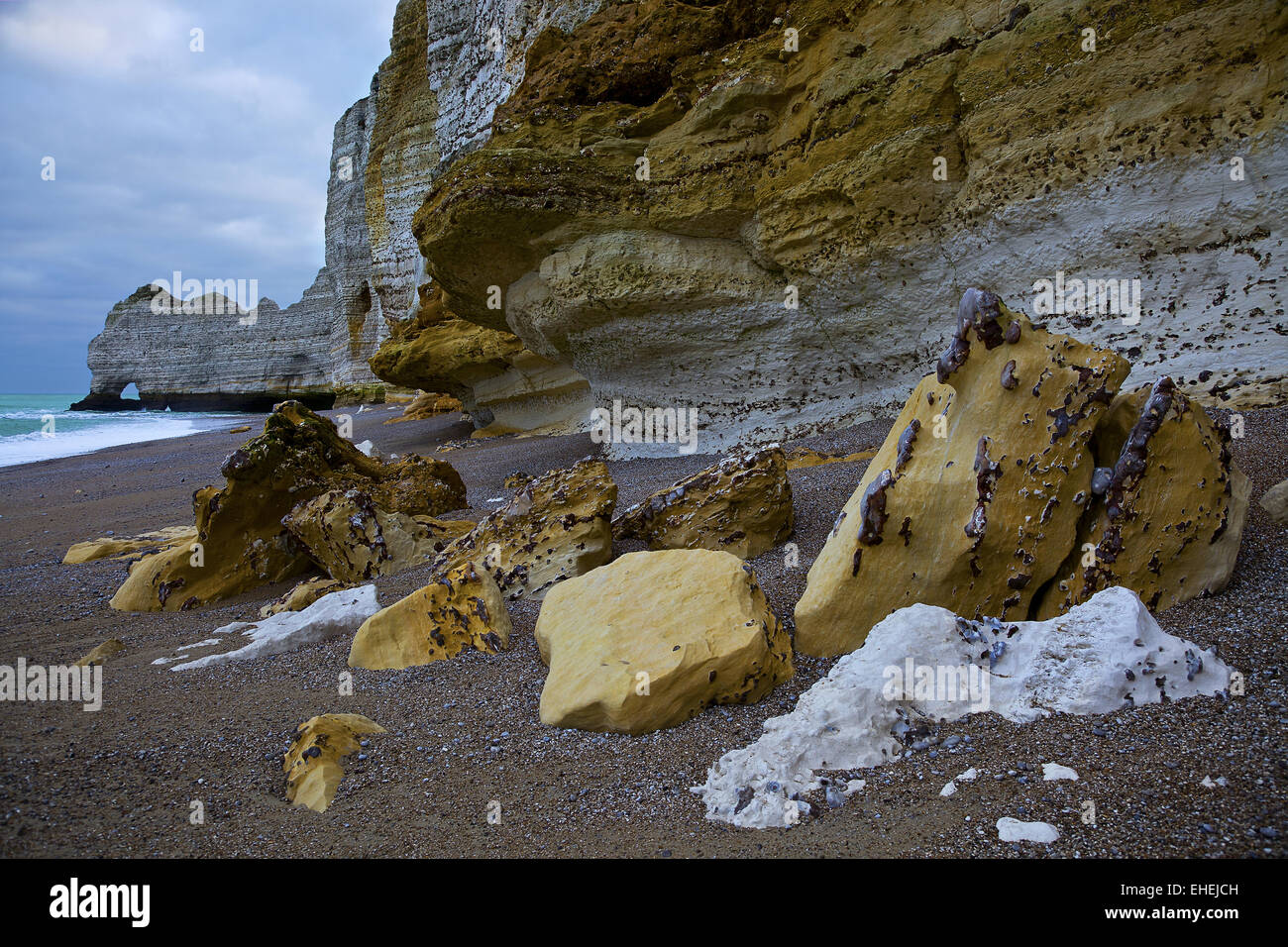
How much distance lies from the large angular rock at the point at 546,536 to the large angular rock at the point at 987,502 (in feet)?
5.04

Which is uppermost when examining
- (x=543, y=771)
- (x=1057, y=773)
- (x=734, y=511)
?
(x=734, y=511)

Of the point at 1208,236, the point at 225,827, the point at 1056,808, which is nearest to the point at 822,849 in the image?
the point at 1056,808

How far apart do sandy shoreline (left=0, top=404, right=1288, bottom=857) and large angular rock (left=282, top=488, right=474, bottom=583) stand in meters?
1.34

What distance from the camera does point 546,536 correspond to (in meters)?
4.06

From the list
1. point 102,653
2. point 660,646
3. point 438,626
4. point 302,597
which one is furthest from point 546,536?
A: point 102,653

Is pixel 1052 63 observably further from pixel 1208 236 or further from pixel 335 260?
pixel 335 260

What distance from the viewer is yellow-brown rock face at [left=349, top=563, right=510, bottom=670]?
10.2 ft

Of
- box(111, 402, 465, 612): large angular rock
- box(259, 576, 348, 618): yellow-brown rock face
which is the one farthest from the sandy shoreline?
box(111, 402, 465, 612): large angular rock

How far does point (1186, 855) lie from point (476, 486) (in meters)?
7.56

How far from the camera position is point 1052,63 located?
563 centimetres

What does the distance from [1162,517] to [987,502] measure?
0.62 m

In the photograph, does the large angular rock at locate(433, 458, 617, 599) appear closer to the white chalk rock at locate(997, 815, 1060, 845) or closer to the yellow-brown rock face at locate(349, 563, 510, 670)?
the yellow-brown rock face at locate(349, 563, 510, 670)

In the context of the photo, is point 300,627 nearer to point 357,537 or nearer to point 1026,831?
point 357,537

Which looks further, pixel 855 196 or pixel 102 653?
pixel 855 196
